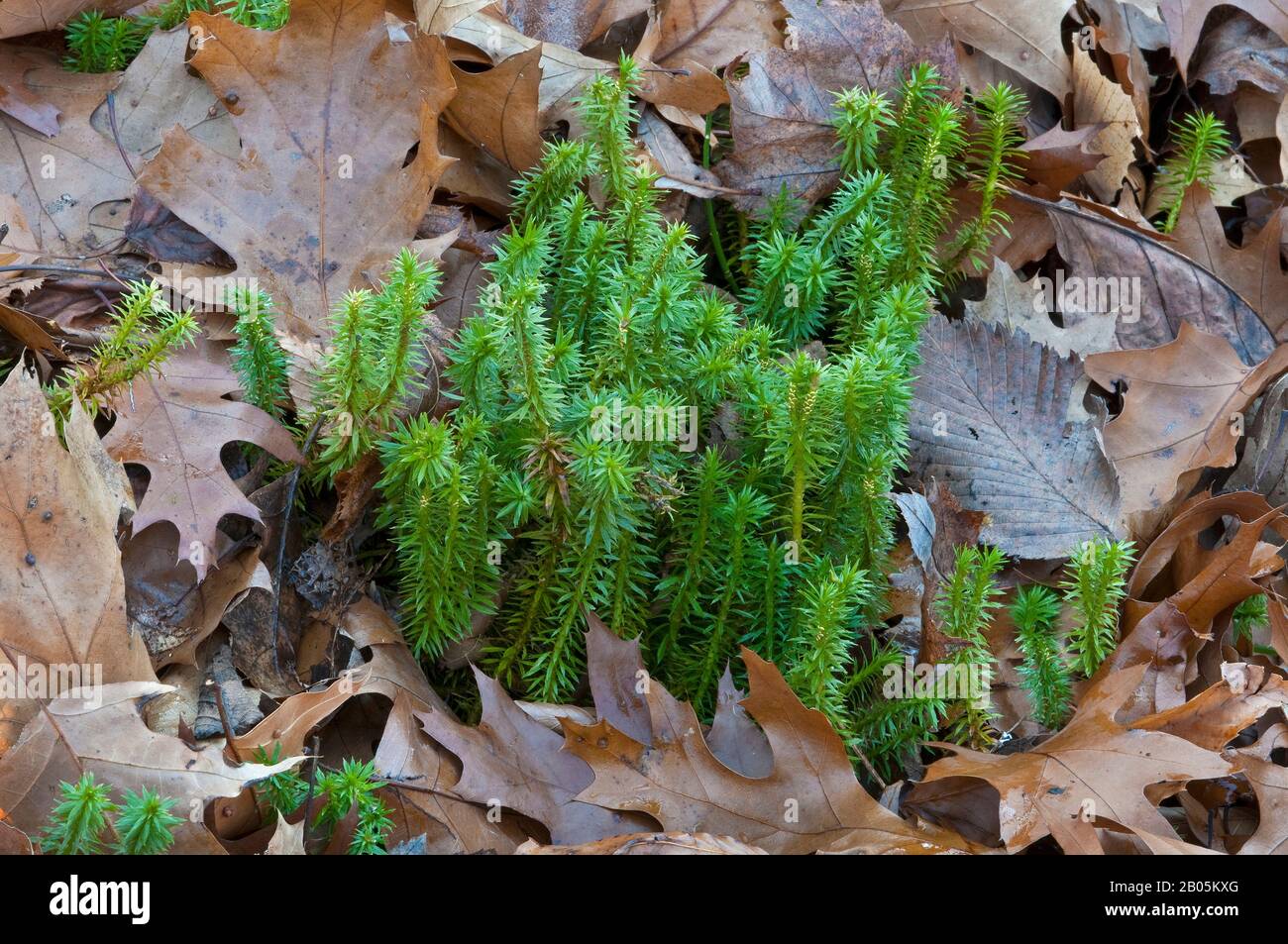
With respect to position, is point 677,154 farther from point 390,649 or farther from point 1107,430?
point 390,649

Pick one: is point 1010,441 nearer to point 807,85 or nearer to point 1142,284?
point 1142,284

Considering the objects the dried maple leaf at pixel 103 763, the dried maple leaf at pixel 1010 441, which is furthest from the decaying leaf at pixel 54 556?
the dried maple leaf at pixel 1010 441

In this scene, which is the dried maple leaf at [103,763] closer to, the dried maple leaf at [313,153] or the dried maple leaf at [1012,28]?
the dried maple leaf at [313,153]

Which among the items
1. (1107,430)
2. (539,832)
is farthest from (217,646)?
(1107,430)

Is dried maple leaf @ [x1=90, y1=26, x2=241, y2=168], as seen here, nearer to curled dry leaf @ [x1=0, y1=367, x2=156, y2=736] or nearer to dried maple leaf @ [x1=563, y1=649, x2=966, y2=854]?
curled dry leaf @ [x1=0, y1=367, x2=156, y2=736]

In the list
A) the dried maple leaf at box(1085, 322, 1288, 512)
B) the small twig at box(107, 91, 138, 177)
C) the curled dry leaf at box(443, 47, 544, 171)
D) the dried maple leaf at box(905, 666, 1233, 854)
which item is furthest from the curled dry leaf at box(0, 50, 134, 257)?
the dried maple leaf at box(1085, 322, 1288, 512)

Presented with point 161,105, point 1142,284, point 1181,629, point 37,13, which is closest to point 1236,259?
point 1142,284
